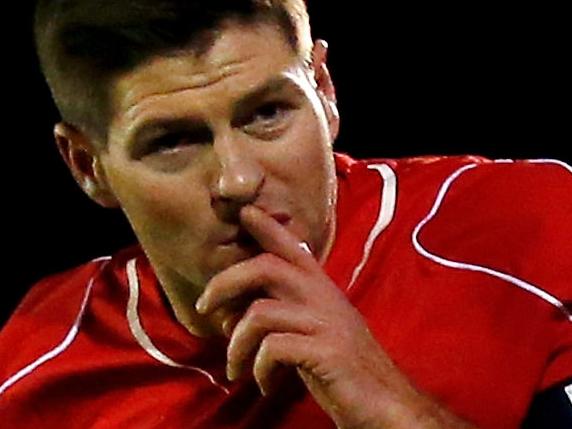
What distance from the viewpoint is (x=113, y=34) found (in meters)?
1.12

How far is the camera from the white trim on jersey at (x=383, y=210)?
3.94 feet

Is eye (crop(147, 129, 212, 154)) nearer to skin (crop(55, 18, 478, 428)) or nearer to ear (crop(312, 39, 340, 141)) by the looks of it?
skin (crop(55, 18, 478, 428))

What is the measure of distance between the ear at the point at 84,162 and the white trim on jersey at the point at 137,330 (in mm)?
93

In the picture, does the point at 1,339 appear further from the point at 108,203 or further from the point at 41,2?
the point at 41,2

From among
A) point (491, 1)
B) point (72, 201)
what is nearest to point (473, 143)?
point (491, 1)

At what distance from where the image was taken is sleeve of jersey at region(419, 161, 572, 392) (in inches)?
43.6

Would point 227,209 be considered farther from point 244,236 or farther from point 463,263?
point 463,263

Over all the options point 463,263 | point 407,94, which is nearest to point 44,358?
point 463,263

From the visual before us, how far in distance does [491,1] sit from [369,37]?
0.14m

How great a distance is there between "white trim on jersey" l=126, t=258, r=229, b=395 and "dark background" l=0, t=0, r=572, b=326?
0.32m

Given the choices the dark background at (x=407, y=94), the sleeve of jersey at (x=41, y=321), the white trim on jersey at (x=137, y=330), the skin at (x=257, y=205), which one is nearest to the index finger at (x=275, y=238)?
the skin at (x=257, y=205)

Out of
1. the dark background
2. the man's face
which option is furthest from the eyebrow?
the dark background

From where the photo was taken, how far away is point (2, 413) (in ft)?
4.19

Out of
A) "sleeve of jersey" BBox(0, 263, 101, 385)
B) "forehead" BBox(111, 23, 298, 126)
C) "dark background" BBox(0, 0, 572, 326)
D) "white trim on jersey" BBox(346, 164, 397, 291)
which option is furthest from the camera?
"dark background" BBox(0, 0, 572, 326)
